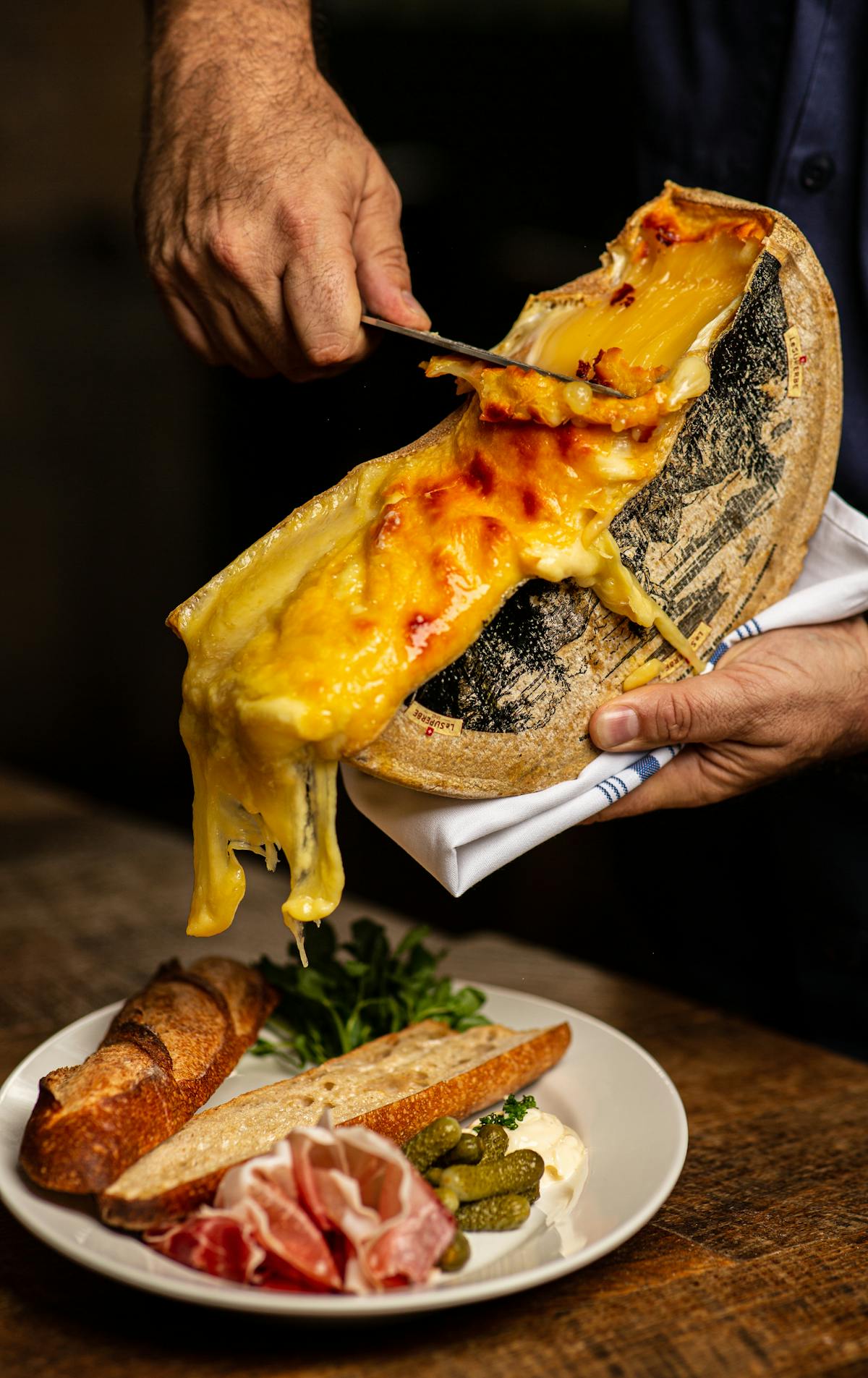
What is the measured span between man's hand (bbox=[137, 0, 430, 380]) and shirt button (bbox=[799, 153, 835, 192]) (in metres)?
0.60

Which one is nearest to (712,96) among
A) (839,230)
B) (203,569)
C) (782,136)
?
(782,136)

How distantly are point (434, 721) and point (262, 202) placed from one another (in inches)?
29.7

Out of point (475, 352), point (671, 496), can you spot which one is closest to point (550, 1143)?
point (671, 496)

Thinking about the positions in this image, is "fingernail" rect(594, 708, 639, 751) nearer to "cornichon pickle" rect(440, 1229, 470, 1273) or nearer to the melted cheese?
the melted cheese

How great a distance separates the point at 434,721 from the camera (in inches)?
57.8

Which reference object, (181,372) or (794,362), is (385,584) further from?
(181,372)

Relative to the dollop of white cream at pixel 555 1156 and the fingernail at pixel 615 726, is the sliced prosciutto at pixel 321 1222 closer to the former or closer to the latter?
the dollop of white cream at pixel 555 1156

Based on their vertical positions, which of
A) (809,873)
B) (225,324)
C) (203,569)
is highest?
(225,324)

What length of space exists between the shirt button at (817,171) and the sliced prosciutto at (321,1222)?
1482 millimetres

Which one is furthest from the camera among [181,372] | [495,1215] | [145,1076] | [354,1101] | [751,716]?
[181,372]

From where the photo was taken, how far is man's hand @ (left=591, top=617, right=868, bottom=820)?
1611 mm

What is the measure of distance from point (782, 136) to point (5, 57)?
444 cm

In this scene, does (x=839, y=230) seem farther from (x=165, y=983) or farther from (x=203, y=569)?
(x=203, y=569)

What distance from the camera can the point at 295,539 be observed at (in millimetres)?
1557
